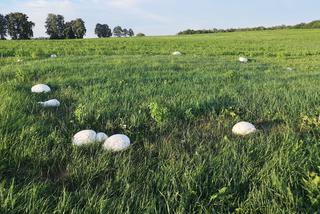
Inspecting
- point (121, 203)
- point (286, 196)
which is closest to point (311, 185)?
point (286, 196)

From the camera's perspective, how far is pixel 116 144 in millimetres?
3148

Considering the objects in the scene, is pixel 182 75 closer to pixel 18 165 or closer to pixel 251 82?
pixel 251 82

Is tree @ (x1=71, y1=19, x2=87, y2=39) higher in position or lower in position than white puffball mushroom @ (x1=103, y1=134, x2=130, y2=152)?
lower

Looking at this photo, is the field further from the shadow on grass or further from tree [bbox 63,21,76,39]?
tree [bbox 63,21,76,39]

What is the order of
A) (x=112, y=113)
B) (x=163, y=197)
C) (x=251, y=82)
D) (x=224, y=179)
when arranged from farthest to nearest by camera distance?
(x=251, y=82) → (x=112, y=113) → (x=224, y=179) → (x=163, y=197)

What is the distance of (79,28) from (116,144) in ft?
284

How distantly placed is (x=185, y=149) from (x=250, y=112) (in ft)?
4.64

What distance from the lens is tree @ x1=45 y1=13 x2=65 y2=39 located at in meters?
89.1

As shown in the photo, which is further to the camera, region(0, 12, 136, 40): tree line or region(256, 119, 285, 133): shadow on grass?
region(0, 12, 136, 40): tree line

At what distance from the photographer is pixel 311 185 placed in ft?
8.16

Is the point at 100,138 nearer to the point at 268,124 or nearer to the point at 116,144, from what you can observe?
the point at 116,144

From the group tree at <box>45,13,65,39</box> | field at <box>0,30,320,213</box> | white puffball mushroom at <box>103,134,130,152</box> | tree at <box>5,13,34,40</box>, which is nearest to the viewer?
field at <box>0,30,320,213</box>

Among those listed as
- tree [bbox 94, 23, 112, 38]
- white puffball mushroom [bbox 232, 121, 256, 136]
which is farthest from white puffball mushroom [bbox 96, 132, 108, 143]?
tree [bbox 94, 23, 112, 38]

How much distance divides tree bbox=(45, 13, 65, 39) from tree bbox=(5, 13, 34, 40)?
19.3ft
